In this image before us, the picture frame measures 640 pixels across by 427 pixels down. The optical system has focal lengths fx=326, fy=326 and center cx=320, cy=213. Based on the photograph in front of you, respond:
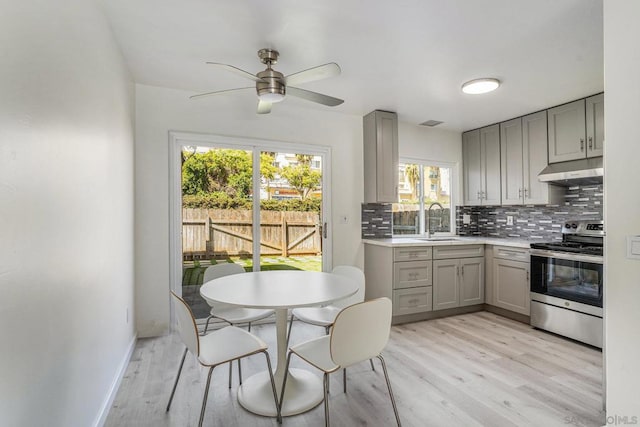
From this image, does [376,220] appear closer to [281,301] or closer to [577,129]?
[577,129]

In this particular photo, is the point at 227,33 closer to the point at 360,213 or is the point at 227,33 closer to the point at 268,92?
the point at 268,92

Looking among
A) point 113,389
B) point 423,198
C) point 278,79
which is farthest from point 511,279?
point 113,389

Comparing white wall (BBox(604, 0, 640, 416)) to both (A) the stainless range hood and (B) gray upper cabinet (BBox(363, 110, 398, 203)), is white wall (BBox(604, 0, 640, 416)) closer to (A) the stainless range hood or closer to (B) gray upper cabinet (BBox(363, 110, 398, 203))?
(A) the stainless range hood

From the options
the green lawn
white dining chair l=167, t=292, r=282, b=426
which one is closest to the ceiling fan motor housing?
white dining chair l=167, t=292, r=282, b=426

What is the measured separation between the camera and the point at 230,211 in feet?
11.5

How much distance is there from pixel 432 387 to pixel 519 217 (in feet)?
10.0

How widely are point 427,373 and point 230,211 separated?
94.8 inches

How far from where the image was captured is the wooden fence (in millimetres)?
3391

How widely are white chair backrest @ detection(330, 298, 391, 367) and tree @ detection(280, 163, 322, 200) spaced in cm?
234

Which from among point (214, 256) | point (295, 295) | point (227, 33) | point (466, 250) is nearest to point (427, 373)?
point (295, 295)

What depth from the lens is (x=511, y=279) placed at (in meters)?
3.68

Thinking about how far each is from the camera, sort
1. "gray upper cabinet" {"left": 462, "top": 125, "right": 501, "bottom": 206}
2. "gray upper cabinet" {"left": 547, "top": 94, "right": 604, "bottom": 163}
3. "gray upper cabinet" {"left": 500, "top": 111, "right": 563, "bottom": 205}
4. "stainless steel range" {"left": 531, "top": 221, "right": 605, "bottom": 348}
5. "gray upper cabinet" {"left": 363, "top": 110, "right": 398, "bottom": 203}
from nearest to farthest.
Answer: "stainless steel range" {"left": 531, "top": 221, "right": 605, "bottom": 348}, "gray upper cabinet" {"left": 547, "top": 94, "right": 604, "bottom": 163}, "gray upper cabinet" {"left": 500, "top": 111, "right": 563, "bottom": 205}, "gray upper cabinet" {"left": 363, "top": 110, "right": 398, "bottom": 203}, "gray upper cabinet" {"left": 462, "top": 125, "right": 501, "bottom": 206}

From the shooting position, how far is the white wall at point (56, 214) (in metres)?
0.94

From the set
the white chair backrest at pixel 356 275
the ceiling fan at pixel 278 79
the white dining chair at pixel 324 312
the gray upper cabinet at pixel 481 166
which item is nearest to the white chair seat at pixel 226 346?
the white dining chair at pixel 324 312
